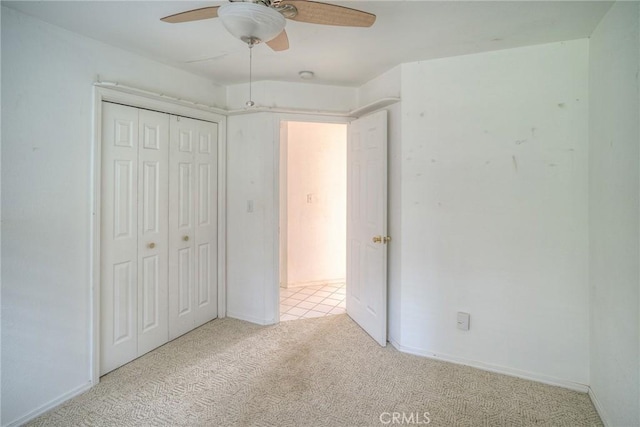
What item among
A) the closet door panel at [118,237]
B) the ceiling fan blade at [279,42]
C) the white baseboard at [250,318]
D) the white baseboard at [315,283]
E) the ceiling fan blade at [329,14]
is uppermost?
the ceiling fan blade at [279,42]

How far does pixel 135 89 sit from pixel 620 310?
312 centimetres

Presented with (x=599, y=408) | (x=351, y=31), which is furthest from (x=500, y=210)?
(x=351, y=31)

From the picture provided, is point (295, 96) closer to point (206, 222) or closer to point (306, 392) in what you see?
point (206, 222)

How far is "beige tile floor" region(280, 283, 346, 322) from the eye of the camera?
11.2ft

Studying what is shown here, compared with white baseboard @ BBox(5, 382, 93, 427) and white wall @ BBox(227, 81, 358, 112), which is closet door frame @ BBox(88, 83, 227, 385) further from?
white wall @ BBox(227, 81, 358, 112)

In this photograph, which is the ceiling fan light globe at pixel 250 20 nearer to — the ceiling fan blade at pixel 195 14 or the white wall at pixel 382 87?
the ceiling fan blade at pixel 195 14

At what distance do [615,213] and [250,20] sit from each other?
6.40ft

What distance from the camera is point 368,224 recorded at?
2.86 metres

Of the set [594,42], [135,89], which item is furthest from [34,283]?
[594,42]

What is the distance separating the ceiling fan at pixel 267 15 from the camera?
1.24 m

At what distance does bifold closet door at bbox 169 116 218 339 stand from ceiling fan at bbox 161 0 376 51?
1.38 m

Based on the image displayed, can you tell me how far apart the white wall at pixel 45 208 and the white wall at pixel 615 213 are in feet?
9.60

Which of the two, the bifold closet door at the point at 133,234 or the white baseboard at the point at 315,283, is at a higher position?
the bifold closet door at the point at 133,234

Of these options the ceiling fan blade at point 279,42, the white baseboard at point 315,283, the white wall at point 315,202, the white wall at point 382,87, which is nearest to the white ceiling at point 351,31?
the white wall at point 382,87
